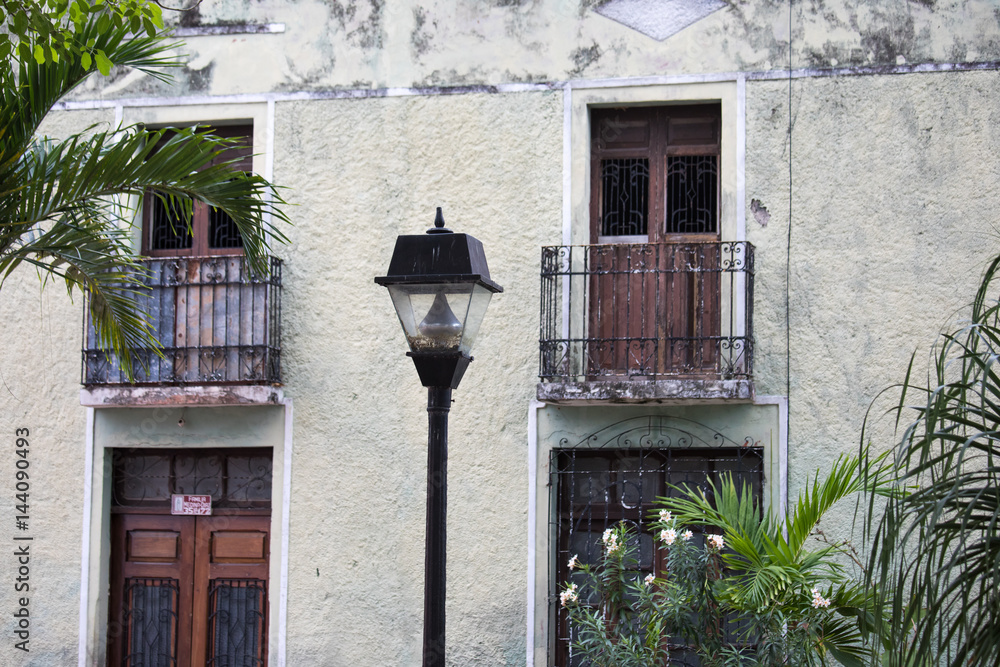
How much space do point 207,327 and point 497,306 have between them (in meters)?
2.22

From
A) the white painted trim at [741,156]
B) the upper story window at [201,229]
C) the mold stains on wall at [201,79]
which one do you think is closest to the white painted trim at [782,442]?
the white painted trim at [741,156]

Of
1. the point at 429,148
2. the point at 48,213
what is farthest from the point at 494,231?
the point at 48,213

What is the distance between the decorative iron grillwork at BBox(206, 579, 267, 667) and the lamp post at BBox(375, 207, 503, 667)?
494cm

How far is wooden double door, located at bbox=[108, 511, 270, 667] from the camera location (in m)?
10.4

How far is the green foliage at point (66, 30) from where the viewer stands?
22.1 feet

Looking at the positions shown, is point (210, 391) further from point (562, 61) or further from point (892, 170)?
point (892, 170)

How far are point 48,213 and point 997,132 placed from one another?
6468mm

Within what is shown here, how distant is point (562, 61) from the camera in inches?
400

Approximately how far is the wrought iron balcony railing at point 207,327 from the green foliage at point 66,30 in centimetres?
276

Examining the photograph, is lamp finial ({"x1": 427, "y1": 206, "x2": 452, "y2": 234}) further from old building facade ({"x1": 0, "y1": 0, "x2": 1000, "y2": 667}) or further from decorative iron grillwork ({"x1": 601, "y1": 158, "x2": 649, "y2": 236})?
decorative iron grillwork ({"x1": 601, "y1": 158, "x2": 649, "y2": 236})

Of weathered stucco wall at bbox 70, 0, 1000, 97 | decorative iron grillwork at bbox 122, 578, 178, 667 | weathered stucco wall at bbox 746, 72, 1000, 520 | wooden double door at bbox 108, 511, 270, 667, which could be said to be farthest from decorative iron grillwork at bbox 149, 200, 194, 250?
weathered stucco wall at bbox 746, 72, 1000, 520

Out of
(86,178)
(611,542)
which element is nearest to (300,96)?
(86,178)

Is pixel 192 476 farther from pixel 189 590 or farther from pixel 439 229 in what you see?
pixel 439 229

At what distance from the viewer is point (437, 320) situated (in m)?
5.82
